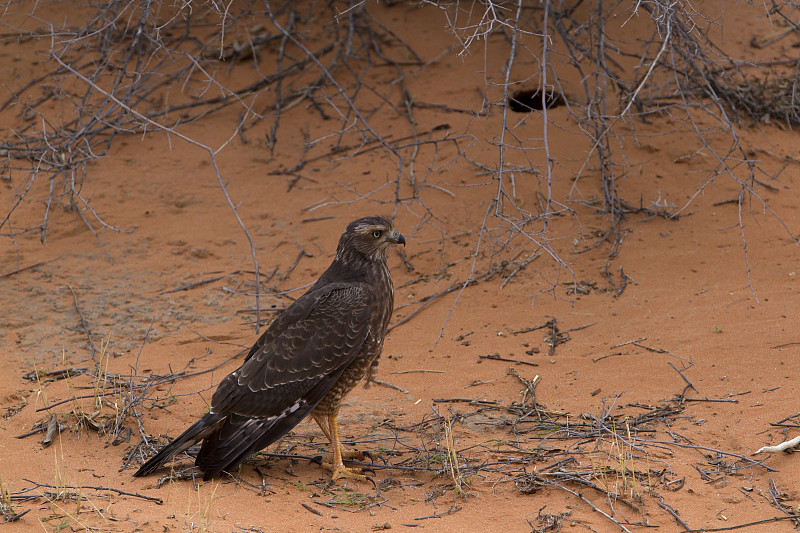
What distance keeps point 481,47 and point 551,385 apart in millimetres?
5596

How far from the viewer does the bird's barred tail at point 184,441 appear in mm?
4332

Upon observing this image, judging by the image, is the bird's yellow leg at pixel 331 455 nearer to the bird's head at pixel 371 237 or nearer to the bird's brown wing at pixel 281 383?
the bird's brown wing at pixel 281 383

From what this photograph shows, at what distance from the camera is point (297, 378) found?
4.57 meters

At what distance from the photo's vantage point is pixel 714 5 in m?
10.9

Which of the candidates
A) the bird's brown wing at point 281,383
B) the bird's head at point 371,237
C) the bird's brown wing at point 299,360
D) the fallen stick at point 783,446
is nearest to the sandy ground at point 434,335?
the fallen stick at point 783,446

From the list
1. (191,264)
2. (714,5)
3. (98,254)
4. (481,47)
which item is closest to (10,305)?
(98,254)

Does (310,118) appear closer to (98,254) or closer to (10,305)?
(98,254)

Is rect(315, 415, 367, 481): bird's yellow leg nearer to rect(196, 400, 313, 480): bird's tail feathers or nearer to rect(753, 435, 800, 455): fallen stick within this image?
rect(196, 400, 313, 480): bird's tail feathers

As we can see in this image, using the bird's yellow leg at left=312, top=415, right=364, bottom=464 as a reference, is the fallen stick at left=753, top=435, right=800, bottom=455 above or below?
above

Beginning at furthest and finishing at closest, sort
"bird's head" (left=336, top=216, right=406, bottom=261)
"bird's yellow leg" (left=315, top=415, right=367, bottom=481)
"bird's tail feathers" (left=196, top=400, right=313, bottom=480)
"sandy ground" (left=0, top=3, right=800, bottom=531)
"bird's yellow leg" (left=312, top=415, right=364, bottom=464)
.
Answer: "bird's head" (left=336, top=216, right=406, bottom=261)
"bird's yellow leg" (left=312, top=415, right=364, bottom=464)
"bird's yellow leg" (left=315, top=415, right=367, bottom=481)
"bird's tail feathers" (left=196, top=400, right=313, bottom=480)
"sandy ground" (left=0, top=3, right=800, bottom=531)

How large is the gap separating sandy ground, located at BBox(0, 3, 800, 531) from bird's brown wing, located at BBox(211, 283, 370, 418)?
0.43 m

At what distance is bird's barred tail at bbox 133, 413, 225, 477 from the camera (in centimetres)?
433

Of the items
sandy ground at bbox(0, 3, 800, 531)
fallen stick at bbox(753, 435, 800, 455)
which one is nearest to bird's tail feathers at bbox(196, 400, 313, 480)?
sandy ground at bbox(0, 3, 800, 531)

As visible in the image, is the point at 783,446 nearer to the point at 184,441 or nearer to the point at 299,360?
the point at 299,360
